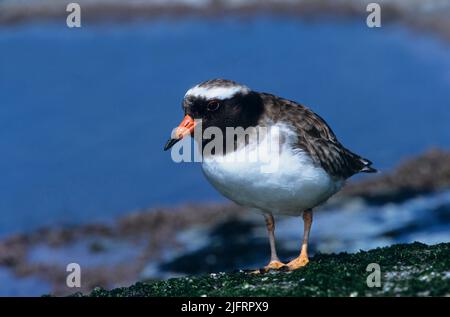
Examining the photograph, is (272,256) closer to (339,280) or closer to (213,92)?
(339,280)

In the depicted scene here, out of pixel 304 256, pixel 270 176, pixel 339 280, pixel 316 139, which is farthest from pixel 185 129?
pixel 339 280

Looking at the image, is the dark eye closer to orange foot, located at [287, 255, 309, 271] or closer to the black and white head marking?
the black and white head marking

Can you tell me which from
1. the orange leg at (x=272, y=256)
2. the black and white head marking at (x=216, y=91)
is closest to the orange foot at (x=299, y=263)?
the orange leg at (x=272, y=256)

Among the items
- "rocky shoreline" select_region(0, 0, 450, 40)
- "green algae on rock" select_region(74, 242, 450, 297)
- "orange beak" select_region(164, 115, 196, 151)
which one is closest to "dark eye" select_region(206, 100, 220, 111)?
"orange beak" select_region(164, 115, 196, 151)

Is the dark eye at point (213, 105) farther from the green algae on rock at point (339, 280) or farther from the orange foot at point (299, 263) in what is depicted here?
the orange foot at point (299, 263)

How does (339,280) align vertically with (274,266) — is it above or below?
below
